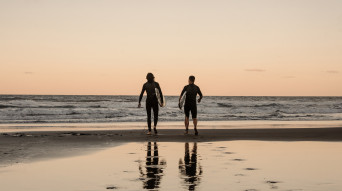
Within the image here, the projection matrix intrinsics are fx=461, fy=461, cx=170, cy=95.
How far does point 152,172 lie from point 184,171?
1.62ft

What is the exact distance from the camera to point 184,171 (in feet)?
23.0

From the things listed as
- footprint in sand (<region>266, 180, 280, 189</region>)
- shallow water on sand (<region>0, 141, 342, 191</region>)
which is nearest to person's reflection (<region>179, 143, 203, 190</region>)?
shallow water on sand (<region>0, 141, 342, 191</region>)

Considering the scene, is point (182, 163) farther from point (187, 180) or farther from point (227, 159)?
point (187, 180)

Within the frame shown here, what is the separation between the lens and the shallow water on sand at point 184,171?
19.2 feet

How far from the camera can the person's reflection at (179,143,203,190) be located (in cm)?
607

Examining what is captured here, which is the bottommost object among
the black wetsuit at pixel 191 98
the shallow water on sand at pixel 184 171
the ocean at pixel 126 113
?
the ocean at pixel 126 113

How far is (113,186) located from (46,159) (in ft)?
10.2

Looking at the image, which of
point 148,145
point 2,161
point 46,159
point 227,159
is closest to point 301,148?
point 227,159

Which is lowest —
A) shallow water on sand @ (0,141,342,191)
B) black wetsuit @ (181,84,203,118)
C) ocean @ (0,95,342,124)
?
ocean @ (0,95,342,124)

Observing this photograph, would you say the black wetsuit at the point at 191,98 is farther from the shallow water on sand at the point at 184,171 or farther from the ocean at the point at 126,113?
the ocean at the point at 126,113

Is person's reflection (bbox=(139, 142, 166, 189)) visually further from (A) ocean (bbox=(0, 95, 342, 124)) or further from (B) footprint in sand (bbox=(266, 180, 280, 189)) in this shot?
(A) ocean (bbox=(0, 95, 342, 124))

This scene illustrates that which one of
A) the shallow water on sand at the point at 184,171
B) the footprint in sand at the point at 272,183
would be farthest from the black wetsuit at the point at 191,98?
the footprint in sand at the point at 272,183

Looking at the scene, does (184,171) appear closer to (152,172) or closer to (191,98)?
(152,172)

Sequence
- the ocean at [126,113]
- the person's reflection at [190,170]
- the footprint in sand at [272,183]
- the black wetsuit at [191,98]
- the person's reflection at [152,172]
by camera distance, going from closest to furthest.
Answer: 1. the footprint in sand at [272,183]
2. the person's reflection at [152,172]
3. the person's reflection at [190,170]
4. the black wetsuit at [191,98]
5. the ocean at [126,113]
